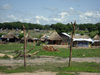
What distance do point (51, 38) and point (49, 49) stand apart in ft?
68.0

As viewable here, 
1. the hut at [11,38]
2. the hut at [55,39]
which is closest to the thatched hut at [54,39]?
the hut at [55,39]

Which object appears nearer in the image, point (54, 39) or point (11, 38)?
point (54, 39)

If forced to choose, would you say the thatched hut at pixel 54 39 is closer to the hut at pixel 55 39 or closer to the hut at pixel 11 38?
the hut at pixel 55 39

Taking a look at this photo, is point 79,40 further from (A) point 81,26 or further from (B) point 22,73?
(A) point 81,26

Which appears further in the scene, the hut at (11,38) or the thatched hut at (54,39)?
the hut at (11,38)

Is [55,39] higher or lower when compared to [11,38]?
higher

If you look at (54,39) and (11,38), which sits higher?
(54,39)

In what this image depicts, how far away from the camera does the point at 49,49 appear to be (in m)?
26.2

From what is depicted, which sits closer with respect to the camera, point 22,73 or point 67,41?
point 22,73

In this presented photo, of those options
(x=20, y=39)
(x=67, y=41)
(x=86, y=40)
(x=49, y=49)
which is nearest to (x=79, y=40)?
(x=86, y=40)

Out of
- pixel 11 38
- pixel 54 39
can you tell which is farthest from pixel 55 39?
pixel 11 38

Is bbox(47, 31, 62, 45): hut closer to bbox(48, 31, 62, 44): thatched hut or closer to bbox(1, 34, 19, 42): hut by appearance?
bbox(48, 31, 62, 44): thatched hut

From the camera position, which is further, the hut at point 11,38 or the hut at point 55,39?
the hut at point 11,38

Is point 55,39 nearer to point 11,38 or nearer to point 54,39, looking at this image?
point 54,39
